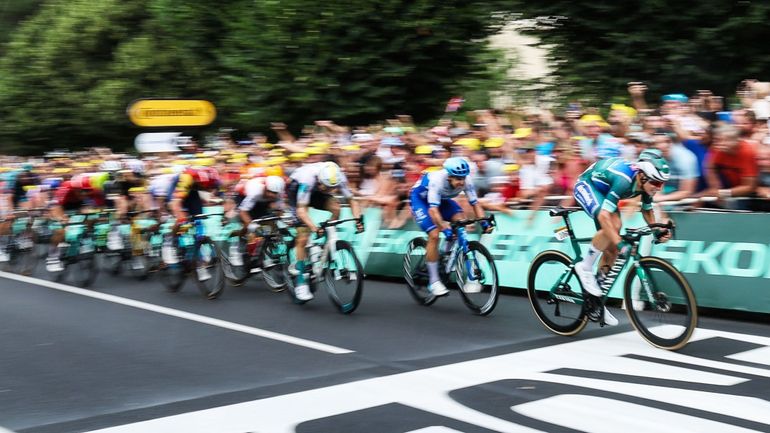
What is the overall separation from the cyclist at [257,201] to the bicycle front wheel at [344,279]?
71.3 inches

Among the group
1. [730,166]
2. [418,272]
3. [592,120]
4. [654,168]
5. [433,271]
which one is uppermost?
[654,168]

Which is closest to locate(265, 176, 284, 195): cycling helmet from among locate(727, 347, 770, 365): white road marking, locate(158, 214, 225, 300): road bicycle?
locate(158, 214, 225, 300): road bicycle

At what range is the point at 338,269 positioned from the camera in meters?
9.95

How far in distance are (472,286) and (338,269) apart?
4.72ft

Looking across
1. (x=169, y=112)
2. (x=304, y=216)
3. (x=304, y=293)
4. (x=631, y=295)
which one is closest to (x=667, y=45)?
(x=169, y=112)

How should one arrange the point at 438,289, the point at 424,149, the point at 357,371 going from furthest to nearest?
the point at 424,149 → the point at 438,289 → the point at 357,371

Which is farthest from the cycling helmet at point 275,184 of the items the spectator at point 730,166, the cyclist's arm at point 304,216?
the spectator at point 730,166

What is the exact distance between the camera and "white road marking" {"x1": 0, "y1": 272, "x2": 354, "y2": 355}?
822 centimetres

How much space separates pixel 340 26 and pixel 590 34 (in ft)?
17.6

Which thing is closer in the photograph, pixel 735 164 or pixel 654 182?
pixel 654 182

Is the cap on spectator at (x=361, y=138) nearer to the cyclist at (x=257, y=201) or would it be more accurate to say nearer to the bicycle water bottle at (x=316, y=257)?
the cyclist at (x=257, y=201)

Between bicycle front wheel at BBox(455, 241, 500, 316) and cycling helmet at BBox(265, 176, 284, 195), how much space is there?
9.19ft

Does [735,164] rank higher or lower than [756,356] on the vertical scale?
higher

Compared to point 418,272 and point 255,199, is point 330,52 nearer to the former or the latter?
point 255,199
